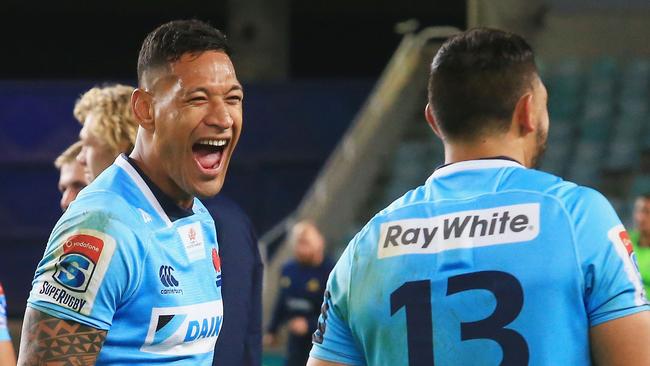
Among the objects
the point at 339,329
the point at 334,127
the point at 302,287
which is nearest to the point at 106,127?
the point at 339,329

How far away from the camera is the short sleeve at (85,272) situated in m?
2.61

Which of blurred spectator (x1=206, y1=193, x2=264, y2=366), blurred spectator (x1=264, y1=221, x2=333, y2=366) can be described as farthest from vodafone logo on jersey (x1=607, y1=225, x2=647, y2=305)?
blurred spectator (x1=264, y1=221, x2=333, y2=366)

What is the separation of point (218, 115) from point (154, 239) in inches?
13.9

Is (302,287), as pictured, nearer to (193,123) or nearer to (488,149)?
(193,123)

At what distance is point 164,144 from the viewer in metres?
2.96

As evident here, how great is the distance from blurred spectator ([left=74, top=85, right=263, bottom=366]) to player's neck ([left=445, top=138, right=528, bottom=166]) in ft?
3.57

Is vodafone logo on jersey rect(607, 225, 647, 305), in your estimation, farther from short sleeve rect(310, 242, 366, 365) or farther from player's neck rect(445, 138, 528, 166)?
short sleeve rect(310, 242, 366, 365)

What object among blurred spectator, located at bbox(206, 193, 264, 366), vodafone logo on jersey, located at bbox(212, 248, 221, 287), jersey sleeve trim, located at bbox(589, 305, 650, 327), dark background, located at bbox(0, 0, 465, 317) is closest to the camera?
jersey sleeve trim, located at bbox(589, 305, 650, 327)

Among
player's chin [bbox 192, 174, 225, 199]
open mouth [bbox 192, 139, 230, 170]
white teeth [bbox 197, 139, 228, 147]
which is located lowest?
player's chin [bbox 192, 174, 225, 199]

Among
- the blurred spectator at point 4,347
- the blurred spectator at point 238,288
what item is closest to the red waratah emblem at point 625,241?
the blurred spectator at point 238,288

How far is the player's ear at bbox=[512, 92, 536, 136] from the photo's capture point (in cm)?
239

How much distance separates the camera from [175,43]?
2912mm

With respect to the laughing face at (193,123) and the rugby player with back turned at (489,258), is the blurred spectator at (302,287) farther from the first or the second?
the rugby player with back turned at (489,258)

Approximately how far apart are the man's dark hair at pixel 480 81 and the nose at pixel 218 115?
2.16ft
